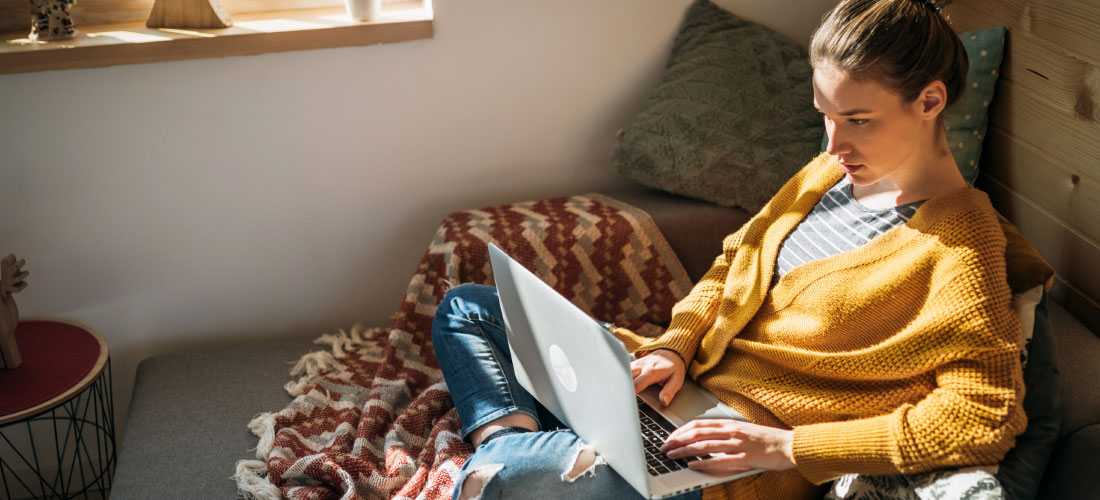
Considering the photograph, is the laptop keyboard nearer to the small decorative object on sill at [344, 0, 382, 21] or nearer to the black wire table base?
the small decorative object on sill at [344, 0, 382, 21]

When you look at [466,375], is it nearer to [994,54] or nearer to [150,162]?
[150,162]

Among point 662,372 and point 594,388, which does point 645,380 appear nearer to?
point 662,372

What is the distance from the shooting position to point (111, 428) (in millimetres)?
1916

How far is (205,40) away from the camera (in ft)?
5.92

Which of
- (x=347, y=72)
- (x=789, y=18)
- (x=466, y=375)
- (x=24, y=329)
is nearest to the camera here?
(x=466, y=375)

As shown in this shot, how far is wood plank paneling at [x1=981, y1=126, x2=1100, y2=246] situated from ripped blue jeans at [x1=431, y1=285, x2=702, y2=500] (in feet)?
2.48

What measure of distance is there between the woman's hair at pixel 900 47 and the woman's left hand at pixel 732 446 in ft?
1.56

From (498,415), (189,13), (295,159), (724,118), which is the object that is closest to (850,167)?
(498,415)

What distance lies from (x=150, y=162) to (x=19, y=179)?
252mm

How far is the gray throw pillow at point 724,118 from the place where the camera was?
1955 mm

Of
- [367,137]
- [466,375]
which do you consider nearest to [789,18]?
[367,137]

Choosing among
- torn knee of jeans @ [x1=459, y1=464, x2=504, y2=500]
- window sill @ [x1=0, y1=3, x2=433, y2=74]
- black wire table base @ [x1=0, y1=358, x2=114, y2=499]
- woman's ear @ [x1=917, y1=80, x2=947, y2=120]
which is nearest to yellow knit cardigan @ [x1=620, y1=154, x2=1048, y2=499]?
woman's ear @ [x1=917, y1=80, x2=947, y2=120]

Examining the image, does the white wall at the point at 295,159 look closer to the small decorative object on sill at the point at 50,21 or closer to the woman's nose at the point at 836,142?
the small decorative object on sill at the point at 50,21

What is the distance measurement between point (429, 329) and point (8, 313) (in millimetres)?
778
